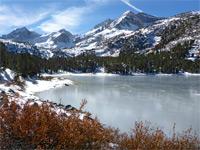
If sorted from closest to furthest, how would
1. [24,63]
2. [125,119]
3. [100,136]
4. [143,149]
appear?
[143,149] → [100,136] → [125,119] → [24,63]

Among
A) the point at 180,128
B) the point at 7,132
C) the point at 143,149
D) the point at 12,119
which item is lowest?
the point at 180,128

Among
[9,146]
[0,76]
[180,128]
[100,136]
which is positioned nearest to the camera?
[9,146]

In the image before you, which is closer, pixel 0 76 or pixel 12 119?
pixel 12 119

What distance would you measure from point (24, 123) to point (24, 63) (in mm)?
54531

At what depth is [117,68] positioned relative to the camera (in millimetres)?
128375

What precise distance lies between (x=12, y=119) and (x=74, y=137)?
7.71 ft

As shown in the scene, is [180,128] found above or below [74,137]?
below

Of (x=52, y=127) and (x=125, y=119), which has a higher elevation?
(x=52, y=127)

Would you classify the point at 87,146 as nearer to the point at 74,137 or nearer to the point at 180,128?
the point at 74,137

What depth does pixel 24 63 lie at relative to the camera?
52.6 m

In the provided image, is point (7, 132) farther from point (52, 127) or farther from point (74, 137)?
point (74, 137)

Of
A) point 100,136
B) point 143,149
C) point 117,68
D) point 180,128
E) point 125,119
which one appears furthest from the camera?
point 117,68

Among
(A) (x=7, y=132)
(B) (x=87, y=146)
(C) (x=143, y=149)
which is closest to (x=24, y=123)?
(A) (x=7, y=132)

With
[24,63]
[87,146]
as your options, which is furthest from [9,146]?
[24,63]
